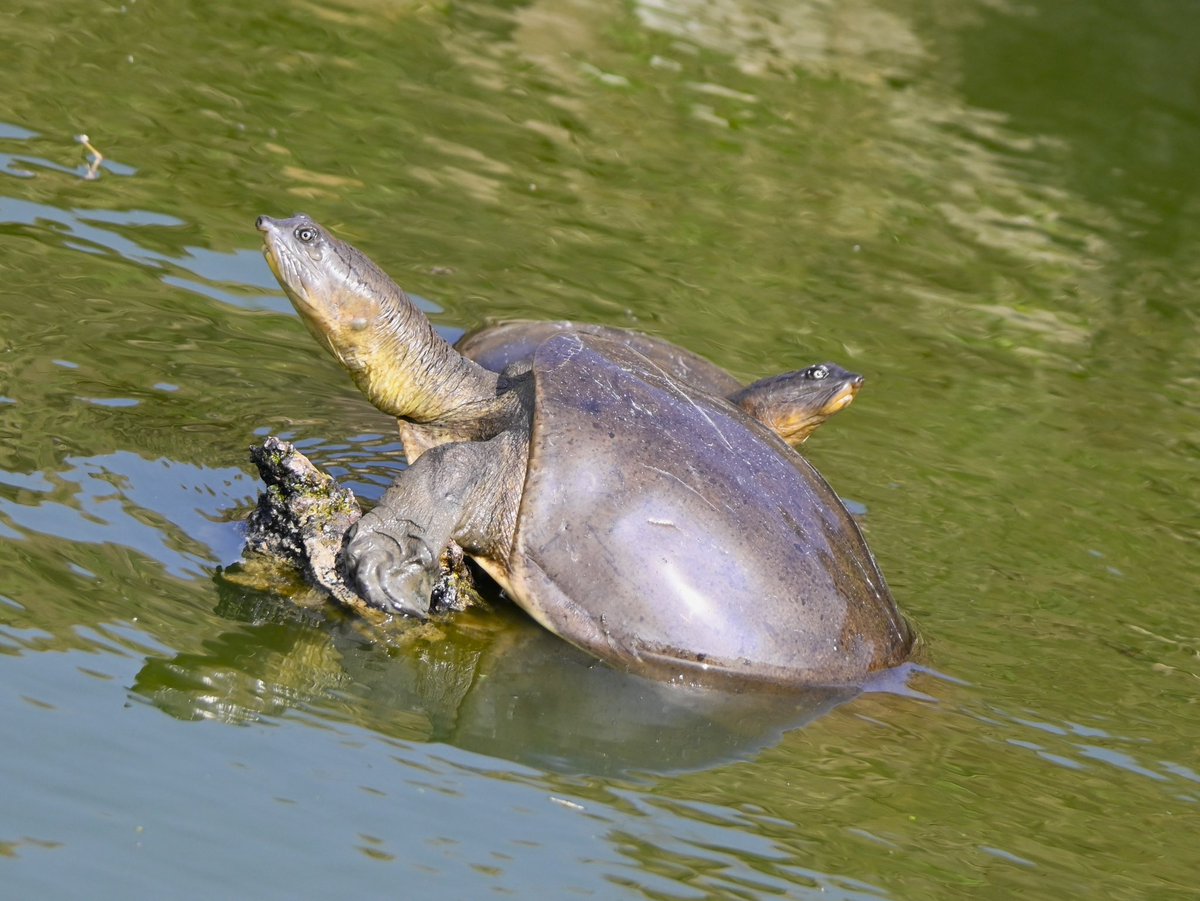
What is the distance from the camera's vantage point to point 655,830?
3.83m

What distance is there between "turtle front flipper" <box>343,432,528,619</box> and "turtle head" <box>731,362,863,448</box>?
4.46 ft

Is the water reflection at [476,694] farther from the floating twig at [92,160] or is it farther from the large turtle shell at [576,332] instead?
the floating twig at [92,160]

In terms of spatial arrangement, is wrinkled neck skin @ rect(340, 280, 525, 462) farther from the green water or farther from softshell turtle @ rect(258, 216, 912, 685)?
the green water

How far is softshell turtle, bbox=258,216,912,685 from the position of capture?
15.5 ft

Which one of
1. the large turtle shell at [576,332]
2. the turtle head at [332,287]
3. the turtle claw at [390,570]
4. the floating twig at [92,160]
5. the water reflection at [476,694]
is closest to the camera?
the water reflection at [476,694]

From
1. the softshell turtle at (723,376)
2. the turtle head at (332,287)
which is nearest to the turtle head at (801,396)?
the softshell turtle at (723,376)

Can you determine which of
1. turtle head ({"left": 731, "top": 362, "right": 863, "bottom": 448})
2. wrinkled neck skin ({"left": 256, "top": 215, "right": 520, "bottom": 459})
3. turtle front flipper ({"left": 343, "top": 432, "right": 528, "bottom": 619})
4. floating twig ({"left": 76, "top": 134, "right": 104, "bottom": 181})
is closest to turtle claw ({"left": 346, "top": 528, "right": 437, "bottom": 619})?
turtle front flipper ({"left": 343, "top": 432, "right": 528, "bottom": 619})

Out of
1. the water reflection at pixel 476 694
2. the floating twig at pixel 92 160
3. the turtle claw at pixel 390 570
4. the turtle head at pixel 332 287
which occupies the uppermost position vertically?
the turtle head at pixel 332 287

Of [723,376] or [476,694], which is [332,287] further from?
[723,376]

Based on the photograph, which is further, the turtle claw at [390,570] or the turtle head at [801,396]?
the turtle head at [801,396]

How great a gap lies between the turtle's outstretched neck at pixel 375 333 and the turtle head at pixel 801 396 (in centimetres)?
111

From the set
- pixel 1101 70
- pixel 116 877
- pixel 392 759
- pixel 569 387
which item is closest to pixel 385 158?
pixel 569 387

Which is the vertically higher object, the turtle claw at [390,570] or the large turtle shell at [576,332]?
the large turtle shell at [576,332]

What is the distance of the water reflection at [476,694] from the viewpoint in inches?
161
